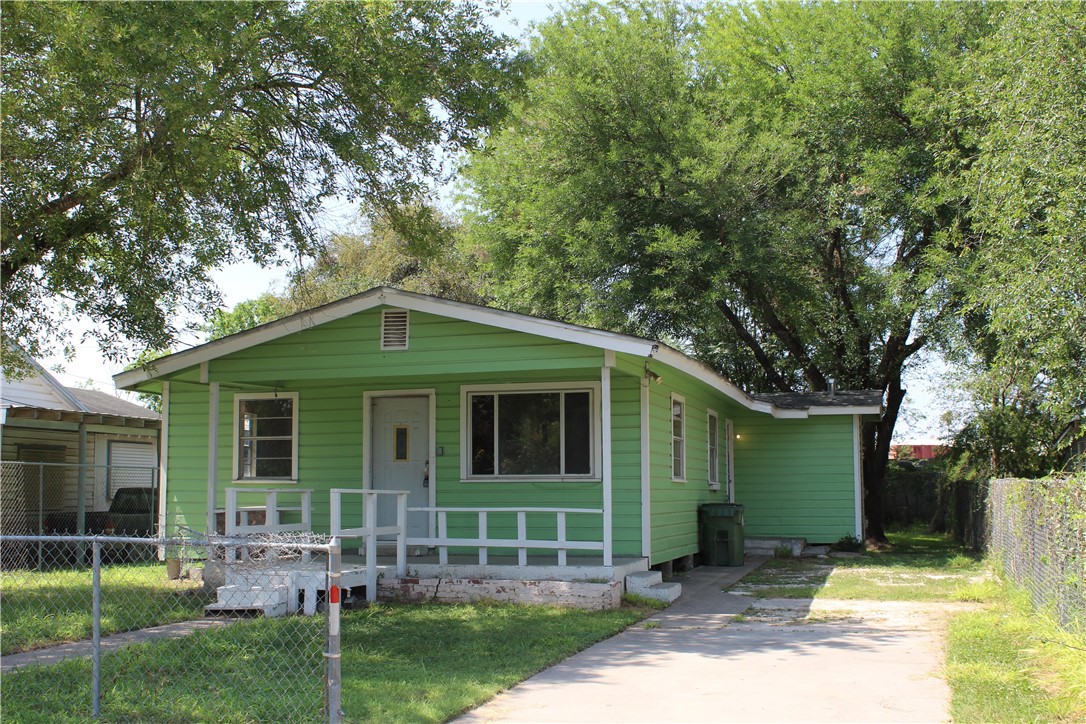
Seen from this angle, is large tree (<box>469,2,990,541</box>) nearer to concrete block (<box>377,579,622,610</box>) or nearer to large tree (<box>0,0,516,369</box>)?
large tree (<box>0,0,516,369</box>)

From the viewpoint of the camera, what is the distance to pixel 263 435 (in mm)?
14055

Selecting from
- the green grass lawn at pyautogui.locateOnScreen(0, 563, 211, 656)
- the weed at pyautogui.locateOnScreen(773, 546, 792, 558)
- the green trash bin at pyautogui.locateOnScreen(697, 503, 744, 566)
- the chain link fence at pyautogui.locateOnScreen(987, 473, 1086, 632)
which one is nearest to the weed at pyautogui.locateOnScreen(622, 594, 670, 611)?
the chain link fence at pyautogui.locateOnScreen(987, 473, 1086, 632)

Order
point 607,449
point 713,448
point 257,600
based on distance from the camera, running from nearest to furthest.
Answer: point 257,600
point 607,449
point 713,448

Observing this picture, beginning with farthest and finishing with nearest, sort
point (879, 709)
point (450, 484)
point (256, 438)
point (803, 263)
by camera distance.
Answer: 1. point (803, 263)
2. point (256, 438)
3. point (450, 484)
4. point (879, 709)

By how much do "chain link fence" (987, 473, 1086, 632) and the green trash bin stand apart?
14.9 feet

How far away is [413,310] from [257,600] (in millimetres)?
3834

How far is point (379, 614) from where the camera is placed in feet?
33.4

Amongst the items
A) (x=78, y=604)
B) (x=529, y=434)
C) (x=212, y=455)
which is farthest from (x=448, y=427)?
(x=78, y=604)

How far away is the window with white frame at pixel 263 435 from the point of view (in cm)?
1394

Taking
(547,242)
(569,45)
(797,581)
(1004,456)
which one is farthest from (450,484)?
(1004,456)

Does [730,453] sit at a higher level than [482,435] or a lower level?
lower

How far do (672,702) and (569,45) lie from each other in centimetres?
1831

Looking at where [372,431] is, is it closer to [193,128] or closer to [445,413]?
[445,413]

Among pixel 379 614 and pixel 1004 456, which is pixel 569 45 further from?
pixel 379 614
